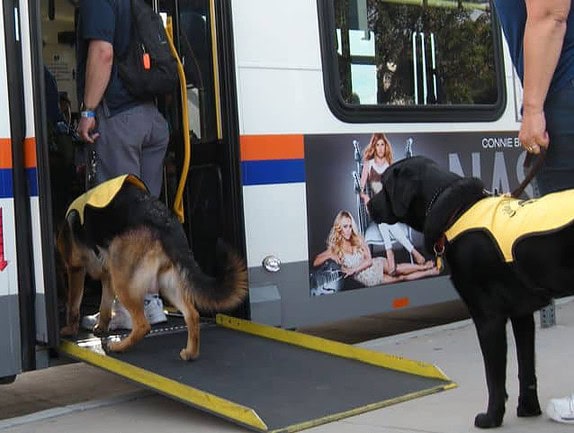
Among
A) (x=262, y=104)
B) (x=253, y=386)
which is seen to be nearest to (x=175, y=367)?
(x=253, y=386)

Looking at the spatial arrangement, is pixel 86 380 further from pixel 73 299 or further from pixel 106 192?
pixel 106 192

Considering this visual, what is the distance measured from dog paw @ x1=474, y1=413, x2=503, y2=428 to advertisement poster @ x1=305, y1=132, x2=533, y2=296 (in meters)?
1.91

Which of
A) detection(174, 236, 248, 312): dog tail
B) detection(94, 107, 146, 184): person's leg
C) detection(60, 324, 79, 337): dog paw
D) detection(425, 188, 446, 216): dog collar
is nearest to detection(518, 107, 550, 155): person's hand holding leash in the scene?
detection(425, 188, 446, 216): dog collar

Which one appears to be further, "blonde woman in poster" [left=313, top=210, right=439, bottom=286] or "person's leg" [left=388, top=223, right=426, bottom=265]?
"person's leg" [left=388, top=223, right=426, bottom=265]

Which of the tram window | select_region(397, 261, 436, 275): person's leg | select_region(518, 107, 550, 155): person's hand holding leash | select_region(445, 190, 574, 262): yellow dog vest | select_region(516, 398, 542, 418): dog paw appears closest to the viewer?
select_region(445, 190, 574, 262): yellow dog vest

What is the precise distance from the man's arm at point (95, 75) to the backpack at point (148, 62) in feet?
0.53

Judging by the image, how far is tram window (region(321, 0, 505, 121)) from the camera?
5941 mm

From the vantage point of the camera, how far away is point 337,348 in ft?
17.0

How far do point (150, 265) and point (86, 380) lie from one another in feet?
5.43

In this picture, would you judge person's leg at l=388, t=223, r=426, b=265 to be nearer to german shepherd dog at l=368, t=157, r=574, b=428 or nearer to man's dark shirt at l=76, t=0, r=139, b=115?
man's dark shirt at l=76, t=0, r=139, b=115

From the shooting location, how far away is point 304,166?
569cm

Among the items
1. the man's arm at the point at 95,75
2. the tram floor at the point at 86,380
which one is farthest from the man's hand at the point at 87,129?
the tram floor at the point at 86,380

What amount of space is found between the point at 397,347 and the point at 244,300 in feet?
3.99

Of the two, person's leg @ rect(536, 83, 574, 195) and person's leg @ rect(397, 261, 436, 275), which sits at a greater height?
person's leg @ rect(536, 83, 574, 195)
